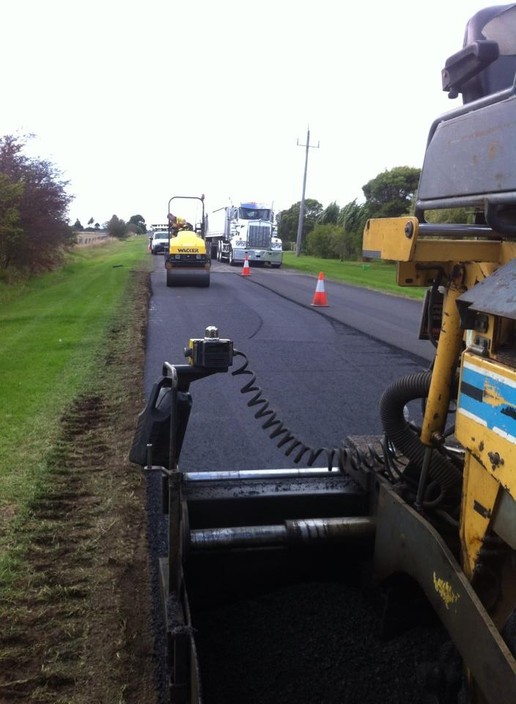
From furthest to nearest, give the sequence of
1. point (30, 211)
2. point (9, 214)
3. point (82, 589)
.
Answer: point (30, 211), point (9, 214), point (82, 589)

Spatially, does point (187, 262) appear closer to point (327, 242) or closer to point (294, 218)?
point (327, 242)

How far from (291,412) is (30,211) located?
64.5ft

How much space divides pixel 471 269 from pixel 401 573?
4.31 ft

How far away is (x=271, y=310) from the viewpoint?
53.0 ft

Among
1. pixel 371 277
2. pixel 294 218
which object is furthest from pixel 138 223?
pixel 371 277

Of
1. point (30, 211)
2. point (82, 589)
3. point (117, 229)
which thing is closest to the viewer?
point (82, 589)

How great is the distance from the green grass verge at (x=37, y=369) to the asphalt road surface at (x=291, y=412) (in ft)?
3.02

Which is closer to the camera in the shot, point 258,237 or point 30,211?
point 30,211

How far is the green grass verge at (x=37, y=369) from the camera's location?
5430 mm

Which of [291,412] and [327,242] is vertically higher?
[291,412]

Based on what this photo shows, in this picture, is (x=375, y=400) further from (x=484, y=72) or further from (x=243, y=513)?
(x=484, y=72)

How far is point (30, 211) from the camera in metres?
24.5

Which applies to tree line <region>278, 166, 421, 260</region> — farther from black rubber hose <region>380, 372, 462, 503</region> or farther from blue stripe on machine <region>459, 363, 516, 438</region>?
blue stripe on machine <region>459, 363, 516, 438</region>

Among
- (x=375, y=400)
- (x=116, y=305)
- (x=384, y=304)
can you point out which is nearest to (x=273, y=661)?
(x=375, y=400)
